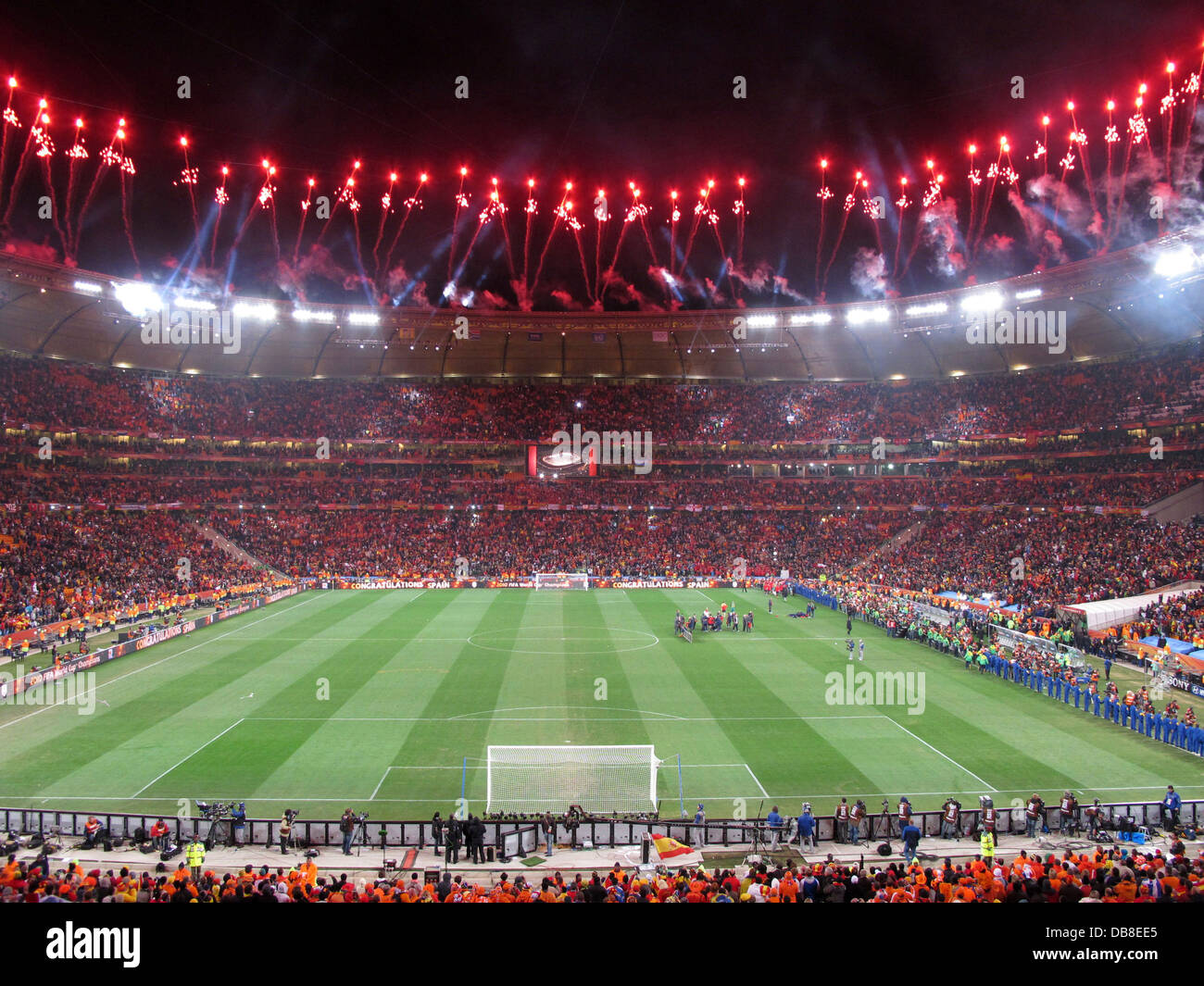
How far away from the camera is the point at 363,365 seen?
241 ft

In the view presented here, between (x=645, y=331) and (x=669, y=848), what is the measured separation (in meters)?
56.5

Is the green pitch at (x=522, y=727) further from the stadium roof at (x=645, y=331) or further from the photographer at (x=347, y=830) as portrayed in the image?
the stadium roof at (x=645, y=331)

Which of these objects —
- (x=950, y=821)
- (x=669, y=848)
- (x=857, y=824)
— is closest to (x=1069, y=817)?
(x=950, y=821)

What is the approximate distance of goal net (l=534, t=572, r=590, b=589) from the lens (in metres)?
58.7

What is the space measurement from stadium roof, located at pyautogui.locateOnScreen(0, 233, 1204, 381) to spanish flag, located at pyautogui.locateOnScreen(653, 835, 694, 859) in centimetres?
4290

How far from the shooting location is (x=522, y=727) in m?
23.8

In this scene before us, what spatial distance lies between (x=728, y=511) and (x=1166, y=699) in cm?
4370

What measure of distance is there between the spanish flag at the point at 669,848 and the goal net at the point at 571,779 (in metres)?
2.08

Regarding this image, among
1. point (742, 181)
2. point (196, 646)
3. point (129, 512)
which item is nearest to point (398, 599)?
point (196, 646)

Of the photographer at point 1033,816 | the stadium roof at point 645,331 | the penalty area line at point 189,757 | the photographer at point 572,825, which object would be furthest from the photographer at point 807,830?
the stadium roof at point 645,331

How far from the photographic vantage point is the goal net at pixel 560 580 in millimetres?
58656

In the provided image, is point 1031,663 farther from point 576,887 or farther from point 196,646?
point 196,646

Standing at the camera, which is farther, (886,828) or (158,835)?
(886,828)

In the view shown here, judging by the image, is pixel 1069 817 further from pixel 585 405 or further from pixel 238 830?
pixel 585 405
